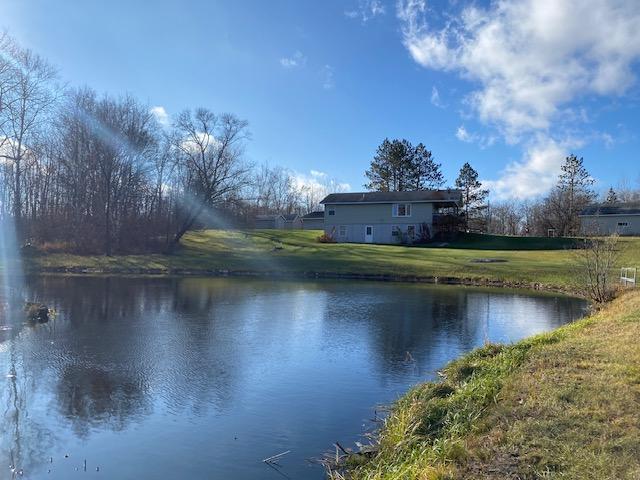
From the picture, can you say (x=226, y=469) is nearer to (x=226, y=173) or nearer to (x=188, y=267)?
(x=188, y=267)

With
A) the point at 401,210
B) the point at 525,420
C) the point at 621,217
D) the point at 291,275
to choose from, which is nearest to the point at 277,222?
the point at 401,210

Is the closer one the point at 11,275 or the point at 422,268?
the point at 11,275

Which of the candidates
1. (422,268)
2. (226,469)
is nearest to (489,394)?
(226,469)

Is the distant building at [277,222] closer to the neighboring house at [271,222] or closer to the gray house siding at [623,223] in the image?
the neighboring house at [271,222]

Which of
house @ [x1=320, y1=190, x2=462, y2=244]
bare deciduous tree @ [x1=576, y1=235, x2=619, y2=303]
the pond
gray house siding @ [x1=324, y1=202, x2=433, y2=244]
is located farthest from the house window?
bare deciduous tree @ [x1=576, y1=235, x2=619, y2=303]

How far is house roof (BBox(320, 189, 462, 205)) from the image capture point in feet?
161

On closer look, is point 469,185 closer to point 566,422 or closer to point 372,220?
point 372,220

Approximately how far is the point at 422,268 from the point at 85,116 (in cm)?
3061

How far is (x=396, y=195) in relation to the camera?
51.8 meters

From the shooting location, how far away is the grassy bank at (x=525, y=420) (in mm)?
4793

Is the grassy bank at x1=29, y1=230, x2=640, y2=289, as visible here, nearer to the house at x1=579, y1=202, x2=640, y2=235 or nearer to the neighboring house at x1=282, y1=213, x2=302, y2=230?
the house at x1=579, y1=202, x2=640, y2=235

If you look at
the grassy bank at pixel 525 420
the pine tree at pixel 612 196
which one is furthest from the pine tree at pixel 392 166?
the grassy bank at pixel 525 420

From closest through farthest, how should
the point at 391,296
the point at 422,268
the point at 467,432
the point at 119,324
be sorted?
1. the point at 467,432
2. the point at 119,324
3. the point at 391,296
4. the point at 422,268

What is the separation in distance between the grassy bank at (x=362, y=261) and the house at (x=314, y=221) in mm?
29214
